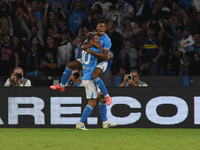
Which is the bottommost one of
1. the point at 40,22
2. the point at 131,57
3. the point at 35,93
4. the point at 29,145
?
the point at 29,145

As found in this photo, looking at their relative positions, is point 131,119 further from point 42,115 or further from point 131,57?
point 131,57

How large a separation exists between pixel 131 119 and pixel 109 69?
3408 millimetres

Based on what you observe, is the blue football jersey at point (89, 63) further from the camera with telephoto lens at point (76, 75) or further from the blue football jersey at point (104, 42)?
the camera with telephoto lens at point (76, 75)

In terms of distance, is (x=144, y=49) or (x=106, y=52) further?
(x=144, y=49)

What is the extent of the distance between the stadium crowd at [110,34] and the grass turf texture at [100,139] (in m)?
4.02

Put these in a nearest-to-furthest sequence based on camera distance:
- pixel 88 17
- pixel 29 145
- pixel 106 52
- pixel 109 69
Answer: pixel 29 145
pixel 106 52
pixel 109 69
pixel 88 17

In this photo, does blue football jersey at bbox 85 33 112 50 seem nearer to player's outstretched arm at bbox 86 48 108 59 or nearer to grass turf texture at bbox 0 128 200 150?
player's outstretched arm at bbox 86 48 108 59

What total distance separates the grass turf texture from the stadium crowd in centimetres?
402

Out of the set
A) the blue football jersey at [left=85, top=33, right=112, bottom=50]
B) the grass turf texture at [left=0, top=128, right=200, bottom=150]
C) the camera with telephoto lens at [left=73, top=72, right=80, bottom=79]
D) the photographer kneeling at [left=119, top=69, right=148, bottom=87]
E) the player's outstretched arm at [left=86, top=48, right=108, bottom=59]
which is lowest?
the grass turf texture at [left=0, top=128, right=200, bottom=150]

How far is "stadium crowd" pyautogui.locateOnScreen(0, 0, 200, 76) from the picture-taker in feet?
44.2

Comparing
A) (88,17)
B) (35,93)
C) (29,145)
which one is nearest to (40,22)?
(88,17)

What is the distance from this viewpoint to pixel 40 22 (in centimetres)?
1460

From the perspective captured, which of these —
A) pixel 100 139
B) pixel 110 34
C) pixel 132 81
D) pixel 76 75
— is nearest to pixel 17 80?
pixel 76 75

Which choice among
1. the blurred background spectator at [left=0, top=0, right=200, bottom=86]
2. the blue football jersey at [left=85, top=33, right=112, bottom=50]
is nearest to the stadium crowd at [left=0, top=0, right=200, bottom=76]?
the blurred background spectator at [left=0, top=0, right=200, bottom=86]
